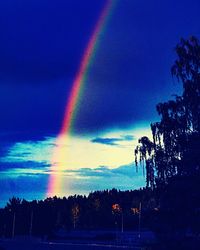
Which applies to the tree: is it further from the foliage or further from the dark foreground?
the foliage

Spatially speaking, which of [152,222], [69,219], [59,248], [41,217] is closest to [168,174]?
[152,222]

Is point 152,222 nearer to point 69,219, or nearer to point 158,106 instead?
point 158,106

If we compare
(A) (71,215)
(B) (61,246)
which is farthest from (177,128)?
(A) (71,215)

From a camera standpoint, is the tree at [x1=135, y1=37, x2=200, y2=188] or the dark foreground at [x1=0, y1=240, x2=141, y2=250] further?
the dark foreground at [x1=0, y1=240, x2=141, y2=250]

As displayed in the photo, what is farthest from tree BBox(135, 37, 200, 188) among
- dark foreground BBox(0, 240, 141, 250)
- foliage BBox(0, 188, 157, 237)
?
foliage BBox(0, 188, 157, 237)

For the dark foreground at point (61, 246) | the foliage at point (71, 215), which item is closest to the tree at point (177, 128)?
the dark foreground at point (61, 246)

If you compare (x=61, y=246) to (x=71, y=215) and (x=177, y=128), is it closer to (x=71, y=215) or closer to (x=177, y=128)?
(x=177, y=128)

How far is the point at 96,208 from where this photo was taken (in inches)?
4400

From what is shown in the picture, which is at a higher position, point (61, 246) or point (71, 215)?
point (71, 215)

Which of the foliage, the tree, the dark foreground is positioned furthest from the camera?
the foliage

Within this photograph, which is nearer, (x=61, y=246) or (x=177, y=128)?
(x=177, y=128)

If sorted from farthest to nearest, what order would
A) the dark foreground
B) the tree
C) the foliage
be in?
1. the foliage
2. the dark foreground
3. the tree

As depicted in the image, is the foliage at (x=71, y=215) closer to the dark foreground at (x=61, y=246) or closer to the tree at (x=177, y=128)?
the dark foreground at (x=61, y=246)

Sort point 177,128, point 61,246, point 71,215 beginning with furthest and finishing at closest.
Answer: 1. point 71,215
2. point 61,246
3. point 177,128
